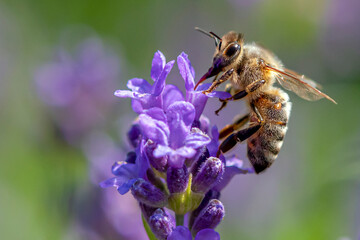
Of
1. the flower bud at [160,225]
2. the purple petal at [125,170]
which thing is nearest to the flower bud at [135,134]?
the purple petal at [125,170]

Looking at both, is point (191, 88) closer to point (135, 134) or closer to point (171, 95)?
point (171, 95)

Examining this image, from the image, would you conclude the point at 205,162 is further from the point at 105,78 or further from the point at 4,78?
the point at 4,78

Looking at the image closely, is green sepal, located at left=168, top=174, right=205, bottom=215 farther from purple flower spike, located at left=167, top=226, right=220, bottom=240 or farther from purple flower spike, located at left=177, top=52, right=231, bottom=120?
purple flower spike, located at left=177, top=52, right=231, bottom=120

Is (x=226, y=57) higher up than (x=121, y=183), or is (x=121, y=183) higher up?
(x=226, y=57)

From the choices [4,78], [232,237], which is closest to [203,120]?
[232,237]

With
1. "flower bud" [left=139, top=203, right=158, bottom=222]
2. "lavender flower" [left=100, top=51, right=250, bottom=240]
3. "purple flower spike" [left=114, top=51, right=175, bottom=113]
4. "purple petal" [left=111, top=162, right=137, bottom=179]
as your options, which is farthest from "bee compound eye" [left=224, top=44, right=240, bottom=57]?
"flower bud" [left=139, top=203, right=158, bottom=222]

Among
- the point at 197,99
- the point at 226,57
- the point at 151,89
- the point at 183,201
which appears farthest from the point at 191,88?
the point at 183,201
